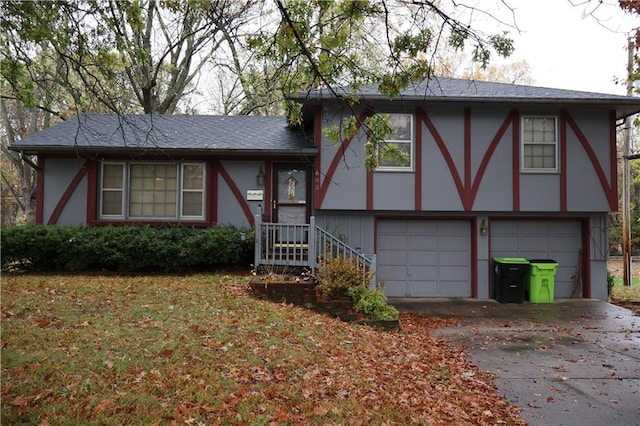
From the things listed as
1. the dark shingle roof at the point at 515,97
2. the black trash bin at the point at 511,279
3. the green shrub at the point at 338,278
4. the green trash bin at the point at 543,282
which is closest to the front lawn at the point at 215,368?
the green shrub at the point at 338,278

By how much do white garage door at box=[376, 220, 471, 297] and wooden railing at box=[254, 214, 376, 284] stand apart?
1.72m

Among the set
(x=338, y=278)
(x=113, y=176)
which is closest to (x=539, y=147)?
(x=338, y=278)

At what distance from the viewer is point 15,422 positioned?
11.1ft

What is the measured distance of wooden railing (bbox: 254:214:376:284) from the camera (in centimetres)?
945

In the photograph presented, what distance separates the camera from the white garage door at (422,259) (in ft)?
38.2

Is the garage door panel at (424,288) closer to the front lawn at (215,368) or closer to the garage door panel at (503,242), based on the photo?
the garage door panel at (503,242)

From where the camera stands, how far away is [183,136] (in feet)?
40.4

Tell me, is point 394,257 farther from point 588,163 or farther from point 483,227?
point 588,163

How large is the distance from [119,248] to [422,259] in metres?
7.47

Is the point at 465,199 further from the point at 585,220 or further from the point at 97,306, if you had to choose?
the point at 97,306

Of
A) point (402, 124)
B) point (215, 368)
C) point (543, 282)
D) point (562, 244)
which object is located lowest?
point (215, 368)

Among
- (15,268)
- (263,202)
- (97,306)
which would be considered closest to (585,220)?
(263,202)

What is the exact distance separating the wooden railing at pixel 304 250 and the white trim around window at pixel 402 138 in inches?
103

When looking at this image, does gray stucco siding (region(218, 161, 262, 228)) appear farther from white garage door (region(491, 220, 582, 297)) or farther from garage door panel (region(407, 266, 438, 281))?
Answer: white garage door (region(491, 220, 582, 297))
